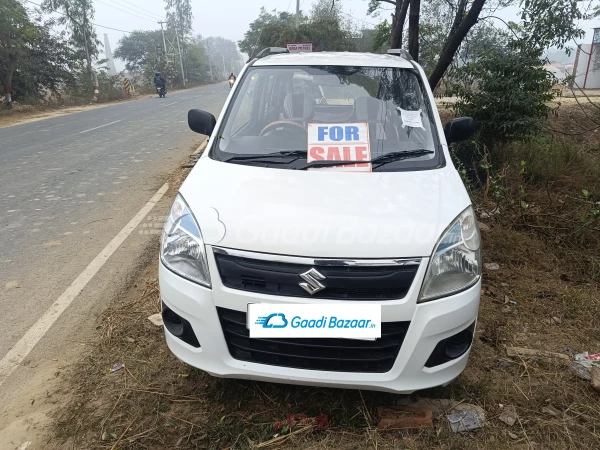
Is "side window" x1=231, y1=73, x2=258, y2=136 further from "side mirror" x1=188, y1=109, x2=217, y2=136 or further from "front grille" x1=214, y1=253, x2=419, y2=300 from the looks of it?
"front grille" x1=214, y1=253, x2=419, y2=300

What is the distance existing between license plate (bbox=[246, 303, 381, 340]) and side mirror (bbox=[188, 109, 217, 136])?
177cm

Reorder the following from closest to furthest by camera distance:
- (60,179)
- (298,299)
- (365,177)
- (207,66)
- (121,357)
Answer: (298,299) → (365,177) → (121,357) → (60,179) → (207,66)

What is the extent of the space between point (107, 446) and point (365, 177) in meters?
1.87

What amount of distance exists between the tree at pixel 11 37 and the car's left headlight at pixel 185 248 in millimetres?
20761

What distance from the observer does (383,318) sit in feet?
6.02

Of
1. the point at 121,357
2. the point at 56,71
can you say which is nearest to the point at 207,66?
the point at 56,71

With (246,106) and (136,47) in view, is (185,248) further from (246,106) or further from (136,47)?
(136,47)

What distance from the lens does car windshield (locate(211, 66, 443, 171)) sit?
2.64 metres

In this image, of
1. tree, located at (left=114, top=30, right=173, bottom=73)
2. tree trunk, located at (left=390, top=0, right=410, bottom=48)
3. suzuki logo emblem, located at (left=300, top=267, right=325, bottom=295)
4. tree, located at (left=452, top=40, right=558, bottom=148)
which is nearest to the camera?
suzuki logo emblem, located at (left=300, top=267, right=325, bottom=295)

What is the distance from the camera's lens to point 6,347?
2773 mm

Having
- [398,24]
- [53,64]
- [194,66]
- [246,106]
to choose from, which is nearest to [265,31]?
[53,64]

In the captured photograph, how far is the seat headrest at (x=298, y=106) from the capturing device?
10.2ft

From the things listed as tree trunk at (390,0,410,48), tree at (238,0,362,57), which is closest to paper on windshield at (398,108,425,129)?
tree trunk at (390,0,410,48)

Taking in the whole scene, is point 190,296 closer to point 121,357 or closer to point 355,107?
point 121,357
